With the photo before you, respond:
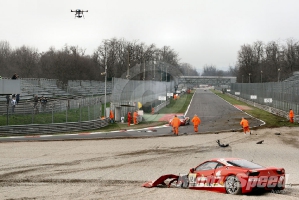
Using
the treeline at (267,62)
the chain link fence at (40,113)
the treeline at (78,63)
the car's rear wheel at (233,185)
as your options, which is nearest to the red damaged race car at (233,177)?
the car's rear wheel at (233,185)

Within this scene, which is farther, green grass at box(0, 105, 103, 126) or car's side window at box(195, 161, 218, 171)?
green grass at box(0, 105, 103, 126)

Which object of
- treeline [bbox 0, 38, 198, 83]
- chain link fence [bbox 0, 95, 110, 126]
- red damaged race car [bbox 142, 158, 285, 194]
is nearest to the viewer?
red damaged race car [bbox 142, 158, 285, 194]

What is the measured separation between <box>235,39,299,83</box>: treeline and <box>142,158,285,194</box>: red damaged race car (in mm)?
119926

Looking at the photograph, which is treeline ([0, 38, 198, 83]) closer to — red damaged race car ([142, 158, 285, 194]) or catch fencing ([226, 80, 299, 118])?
catch fencing ([226, 80, 299, 118])

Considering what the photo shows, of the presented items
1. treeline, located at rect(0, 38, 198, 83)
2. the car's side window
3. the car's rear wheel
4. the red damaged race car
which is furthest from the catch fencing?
the car's rear wheel

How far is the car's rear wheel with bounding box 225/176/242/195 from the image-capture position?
13280mm

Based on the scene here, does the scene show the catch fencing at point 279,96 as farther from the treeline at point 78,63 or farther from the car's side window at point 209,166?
the car's side window at point 209,166

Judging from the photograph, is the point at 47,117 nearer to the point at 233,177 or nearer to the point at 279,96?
the point at 233,177

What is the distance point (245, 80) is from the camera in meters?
174

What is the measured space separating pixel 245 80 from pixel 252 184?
6497 inches

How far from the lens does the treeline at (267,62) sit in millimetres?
144000

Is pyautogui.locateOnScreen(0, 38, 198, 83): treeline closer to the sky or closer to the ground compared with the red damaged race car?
closer to the sky

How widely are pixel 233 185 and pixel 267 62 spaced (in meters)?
155

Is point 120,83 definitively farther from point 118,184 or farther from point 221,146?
point 118,184
